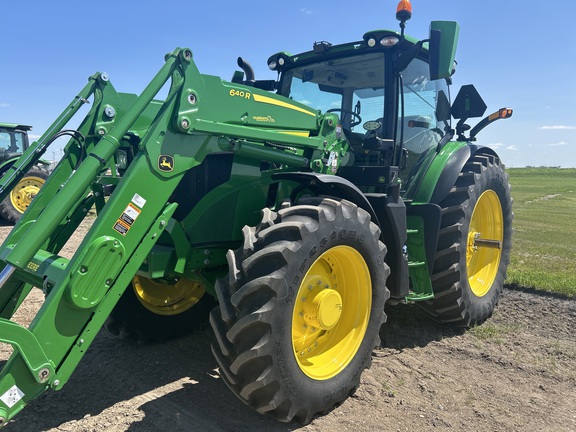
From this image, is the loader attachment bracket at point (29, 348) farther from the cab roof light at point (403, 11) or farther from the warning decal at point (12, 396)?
the cab roof light at point (403, 11)

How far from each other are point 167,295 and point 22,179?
8.67m

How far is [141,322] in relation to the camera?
4.20 meters

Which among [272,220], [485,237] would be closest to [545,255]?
[485,237]

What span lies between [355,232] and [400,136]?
156 centimetres

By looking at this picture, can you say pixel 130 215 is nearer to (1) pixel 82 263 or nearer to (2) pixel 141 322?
(1) pixel 82 263

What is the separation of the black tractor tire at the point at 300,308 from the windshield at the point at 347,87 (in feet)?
4.87

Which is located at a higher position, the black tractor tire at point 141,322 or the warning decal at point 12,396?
the warning decal at point 12,396

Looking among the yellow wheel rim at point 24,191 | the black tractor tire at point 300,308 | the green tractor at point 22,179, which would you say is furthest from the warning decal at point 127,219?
the yellow wheel rim at point 24,191

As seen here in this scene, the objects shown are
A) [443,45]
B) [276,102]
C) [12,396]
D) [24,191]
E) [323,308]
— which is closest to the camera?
[12,396]

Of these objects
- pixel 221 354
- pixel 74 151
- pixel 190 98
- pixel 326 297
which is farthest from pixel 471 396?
pixel 74 151

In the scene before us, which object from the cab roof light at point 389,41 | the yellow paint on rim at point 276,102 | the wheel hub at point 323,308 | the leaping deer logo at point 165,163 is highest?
the cab roof light at point 389,41

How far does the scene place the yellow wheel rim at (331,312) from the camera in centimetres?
322

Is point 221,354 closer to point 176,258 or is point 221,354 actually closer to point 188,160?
point 176,258

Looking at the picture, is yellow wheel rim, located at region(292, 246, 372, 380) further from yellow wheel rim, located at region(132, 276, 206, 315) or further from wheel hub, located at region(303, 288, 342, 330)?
yellow wheel rim, located at region(132, 276, 206, 315)
